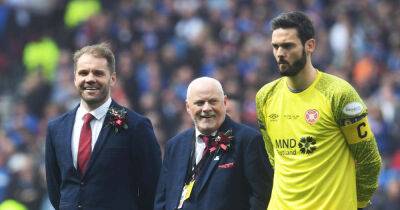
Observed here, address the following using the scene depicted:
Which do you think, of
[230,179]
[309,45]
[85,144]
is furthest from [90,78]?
[309,45]

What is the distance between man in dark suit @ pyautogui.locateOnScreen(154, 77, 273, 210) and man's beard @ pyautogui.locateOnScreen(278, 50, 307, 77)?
563 mm

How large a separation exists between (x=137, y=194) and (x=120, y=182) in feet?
A: 0.69

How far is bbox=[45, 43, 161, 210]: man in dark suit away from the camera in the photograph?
8734mm

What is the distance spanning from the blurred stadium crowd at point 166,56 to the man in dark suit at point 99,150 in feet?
23.2

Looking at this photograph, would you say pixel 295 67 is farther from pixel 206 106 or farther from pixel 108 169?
pixel 108 169

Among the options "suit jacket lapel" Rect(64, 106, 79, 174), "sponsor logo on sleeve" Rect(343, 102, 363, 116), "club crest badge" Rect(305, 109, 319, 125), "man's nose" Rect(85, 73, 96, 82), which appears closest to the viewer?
"sponsor logo on sleeve" Rect(343, 102, 363, 116)

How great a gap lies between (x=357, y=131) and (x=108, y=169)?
183 centimetres

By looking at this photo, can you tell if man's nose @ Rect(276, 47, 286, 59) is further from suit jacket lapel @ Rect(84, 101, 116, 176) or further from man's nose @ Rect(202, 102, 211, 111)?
suit jacket lapel @ Rect(84, 101, 116, 176)

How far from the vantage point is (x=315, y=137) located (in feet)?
26.6

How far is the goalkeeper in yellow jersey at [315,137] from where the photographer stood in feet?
26.3

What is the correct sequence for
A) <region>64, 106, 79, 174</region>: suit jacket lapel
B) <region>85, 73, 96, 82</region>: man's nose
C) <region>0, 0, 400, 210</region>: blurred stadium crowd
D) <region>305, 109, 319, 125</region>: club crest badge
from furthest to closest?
<region>0, 0, 400, 210</region>: blurred stadium crowd
<region>64, 106, 79, 174</region>: suit jacket lapel
<region>85, 73, 96, 82</region>: man's nose
<region>305, 109, 319, 125</region>: club crest badge

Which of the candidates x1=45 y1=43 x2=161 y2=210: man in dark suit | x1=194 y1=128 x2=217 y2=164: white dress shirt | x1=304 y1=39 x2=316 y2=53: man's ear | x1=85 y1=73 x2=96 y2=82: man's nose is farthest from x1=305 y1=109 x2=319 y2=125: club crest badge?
x1=85 y1=73 x2=96 y2=82: man's nose

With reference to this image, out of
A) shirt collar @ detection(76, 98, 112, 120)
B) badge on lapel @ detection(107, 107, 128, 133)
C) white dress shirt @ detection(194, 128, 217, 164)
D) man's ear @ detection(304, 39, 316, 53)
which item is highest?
man's ear @ detection(304, 39, 316, 53)

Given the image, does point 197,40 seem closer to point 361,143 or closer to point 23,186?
point 23,186
